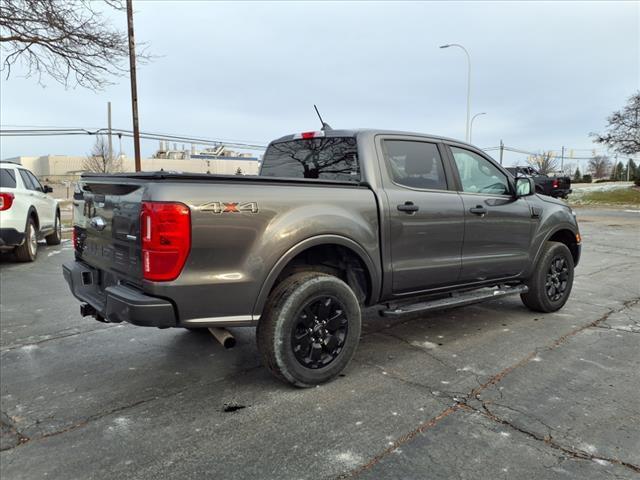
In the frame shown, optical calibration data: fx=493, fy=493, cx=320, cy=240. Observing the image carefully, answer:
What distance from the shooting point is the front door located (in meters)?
4.48

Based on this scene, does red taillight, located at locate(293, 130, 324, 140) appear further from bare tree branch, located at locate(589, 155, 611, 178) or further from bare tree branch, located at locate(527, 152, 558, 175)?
bare tree branch, located at locate(589, 155, 611, 178)

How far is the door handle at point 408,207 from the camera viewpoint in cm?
390

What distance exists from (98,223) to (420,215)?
96.3 inches

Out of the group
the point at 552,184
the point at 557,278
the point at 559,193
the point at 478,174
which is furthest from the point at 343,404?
the point at 559,193

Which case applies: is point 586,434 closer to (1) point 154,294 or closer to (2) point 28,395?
(1) point 154,294

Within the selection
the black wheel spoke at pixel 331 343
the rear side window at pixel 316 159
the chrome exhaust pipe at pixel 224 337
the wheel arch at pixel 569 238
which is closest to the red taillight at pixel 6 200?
the rear side window at pixel 316 159

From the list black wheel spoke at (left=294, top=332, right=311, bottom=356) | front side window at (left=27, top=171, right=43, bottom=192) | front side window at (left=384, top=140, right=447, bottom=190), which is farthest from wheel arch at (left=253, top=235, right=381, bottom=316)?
front side window at (left=27, top=171, right=43, bottom=192)

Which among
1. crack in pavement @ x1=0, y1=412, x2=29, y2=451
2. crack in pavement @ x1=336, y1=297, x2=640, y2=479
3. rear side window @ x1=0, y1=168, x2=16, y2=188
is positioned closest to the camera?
crack in pavement @ x1=336, y1=297, x2=640, y2=479

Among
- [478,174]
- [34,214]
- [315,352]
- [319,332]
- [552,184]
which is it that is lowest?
[315,352]

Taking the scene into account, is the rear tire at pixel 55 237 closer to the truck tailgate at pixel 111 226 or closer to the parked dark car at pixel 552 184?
the truck tailgate at pixel 111 226

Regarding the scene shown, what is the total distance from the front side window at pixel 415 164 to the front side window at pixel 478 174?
0.27 m

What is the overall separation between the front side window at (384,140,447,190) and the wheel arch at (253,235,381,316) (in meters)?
0.76

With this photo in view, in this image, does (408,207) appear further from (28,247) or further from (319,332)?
(28,247)

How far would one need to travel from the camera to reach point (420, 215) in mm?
4027
